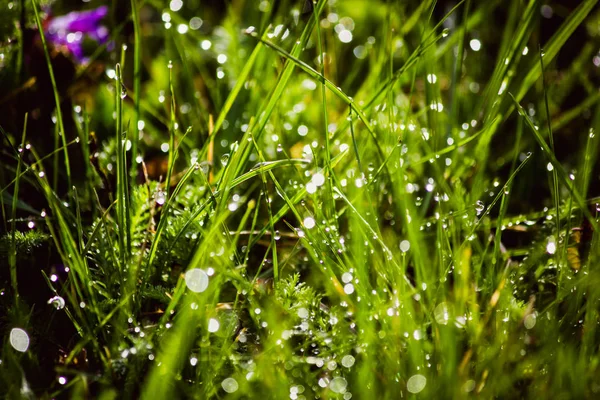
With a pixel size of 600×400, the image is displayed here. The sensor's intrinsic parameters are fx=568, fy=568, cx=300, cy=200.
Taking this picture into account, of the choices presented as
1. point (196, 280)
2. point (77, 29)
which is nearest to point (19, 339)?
point (196, 280)

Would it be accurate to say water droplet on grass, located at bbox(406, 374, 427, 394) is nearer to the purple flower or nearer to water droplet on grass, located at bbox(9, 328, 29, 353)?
water droplet on grass, located at bbox(9, 328, 29, 353)

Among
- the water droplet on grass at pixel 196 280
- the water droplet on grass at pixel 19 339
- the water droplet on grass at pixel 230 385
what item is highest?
the water droplet on grass at pixel 196 280

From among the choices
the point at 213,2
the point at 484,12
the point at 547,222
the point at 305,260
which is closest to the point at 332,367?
the point at 305,260

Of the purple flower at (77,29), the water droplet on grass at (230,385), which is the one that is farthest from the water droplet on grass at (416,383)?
the purple flower at (77,29)

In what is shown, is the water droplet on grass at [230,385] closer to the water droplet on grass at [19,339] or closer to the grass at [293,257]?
the grass at [293,257]

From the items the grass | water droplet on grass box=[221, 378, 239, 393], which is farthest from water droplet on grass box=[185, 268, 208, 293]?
water droplet on grass box=[221, 378, 239, 393]

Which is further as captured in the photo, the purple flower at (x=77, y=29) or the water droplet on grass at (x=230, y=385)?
the purple flower at (x=77, y=29)
